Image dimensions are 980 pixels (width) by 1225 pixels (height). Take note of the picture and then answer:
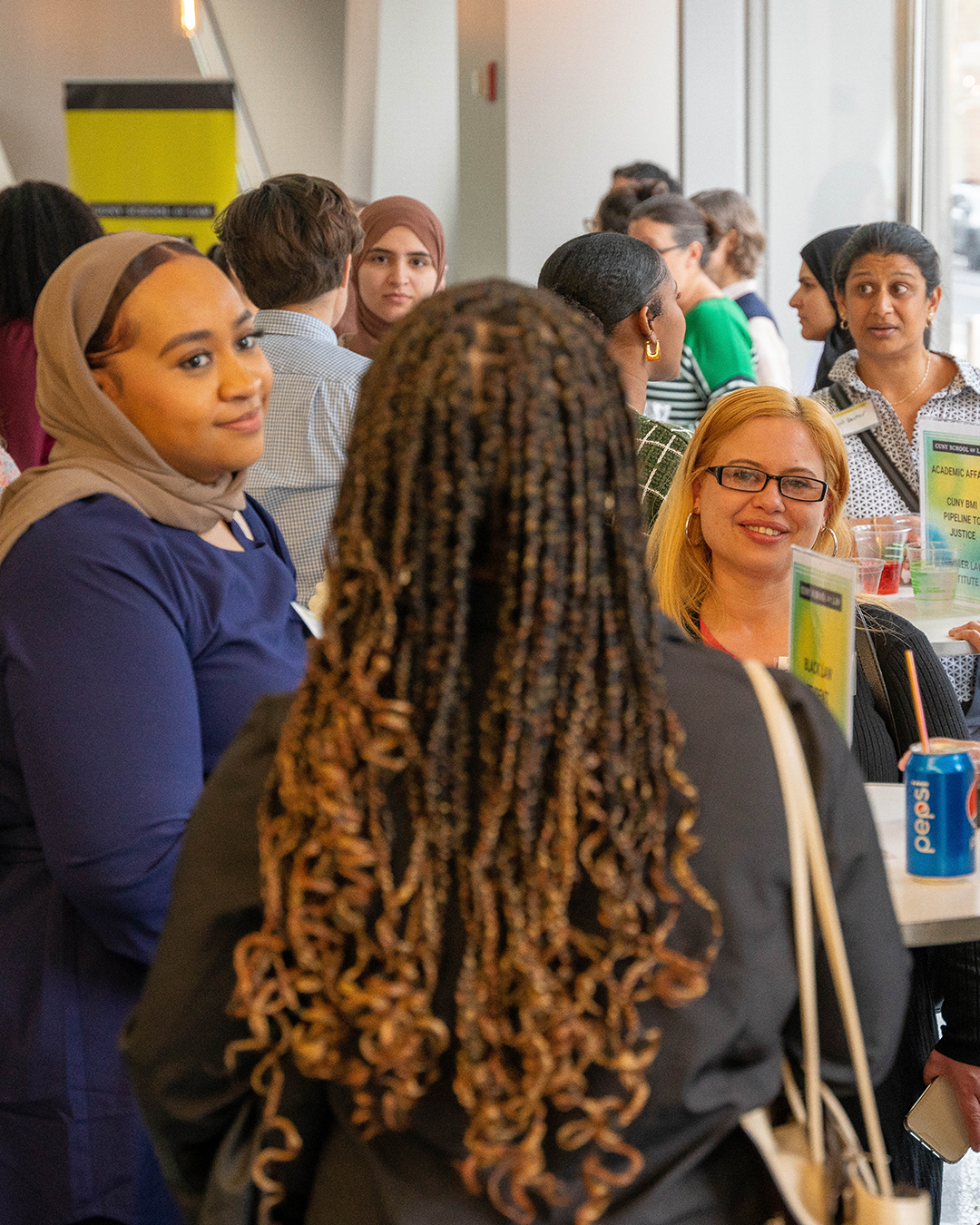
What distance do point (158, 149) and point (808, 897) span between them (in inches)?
282

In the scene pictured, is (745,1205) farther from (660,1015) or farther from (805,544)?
(805,544)

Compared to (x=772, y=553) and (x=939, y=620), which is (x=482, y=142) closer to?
(x=939, y=620)

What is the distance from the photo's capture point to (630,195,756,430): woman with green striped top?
4.51 m

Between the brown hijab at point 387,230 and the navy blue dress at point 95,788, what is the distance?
2.83 m

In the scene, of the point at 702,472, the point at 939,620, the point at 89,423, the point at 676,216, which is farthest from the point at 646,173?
the point at 89,423

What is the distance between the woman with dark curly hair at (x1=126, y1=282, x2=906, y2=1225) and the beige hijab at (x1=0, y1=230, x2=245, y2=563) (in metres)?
0.73

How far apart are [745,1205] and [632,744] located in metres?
0.43

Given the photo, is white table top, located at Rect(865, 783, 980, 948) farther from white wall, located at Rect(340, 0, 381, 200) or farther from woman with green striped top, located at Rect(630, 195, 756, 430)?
white wall, located at Rect(340, 0, 381, 200)

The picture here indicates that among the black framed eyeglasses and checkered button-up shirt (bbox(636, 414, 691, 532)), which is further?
checkered button-up shirt (bbox(636, 414, 691, 532))

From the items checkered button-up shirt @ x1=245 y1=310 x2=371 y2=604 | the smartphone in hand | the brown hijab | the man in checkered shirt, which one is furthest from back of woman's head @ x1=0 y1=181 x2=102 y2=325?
the smartphone in hand

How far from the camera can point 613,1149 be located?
3.32ft

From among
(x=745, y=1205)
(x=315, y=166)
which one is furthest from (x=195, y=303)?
(x=315, y=166)

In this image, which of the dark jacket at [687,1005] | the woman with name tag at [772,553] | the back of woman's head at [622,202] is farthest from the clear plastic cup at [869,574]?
the back of woman's head at [622,202]

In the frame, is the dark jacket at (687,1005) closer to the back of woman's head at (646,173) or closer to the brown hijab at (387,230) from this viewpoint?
the brown hijab at (387,230)
